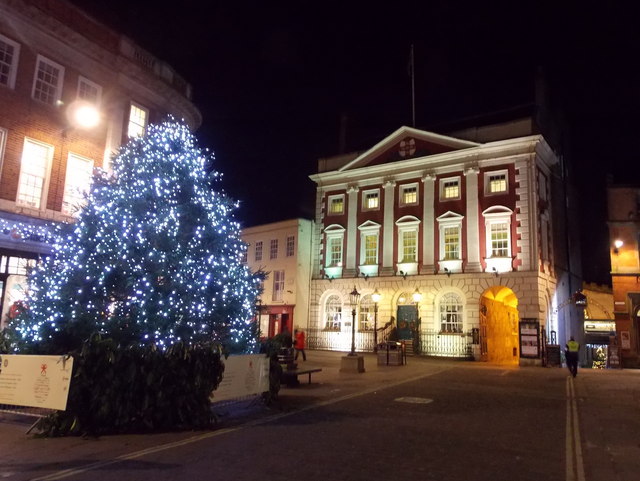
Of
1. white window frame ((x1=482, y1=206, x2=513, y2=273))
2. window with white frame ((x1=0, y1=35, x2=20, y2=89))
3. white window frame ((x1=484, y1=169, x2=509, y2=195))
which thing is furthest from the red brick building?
white window frame ((x1=482, y1=206, x2=513, y2=273))

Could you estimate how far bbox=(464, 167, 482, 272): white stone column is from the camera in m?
31.3

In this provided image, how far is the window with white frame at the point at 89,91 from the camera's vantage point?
18938mm

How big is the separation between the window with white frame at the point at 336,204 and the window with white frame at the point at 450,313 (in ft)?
34.4

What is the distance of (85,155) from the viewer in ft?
62.7

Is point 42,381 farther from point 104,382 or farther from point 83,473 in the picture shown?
point 83,473

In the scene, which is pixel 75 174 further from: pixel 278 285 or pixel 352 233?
pixel 278 285

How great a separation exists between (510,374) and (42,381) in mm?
18598

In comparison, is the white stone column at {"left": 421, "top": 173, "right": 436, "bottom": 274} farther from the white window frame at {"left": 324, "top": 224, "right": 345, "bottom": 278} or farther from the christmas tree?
the christmas tree

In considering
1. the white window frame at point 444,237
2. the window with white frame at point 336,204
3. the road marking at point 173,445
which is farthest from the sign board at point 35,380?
the window with white frame at point 336,204

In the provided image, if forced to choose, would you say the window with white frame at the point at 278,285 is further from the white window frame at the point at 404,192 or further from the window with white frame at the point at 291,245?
the white window frame at the point at 404,192

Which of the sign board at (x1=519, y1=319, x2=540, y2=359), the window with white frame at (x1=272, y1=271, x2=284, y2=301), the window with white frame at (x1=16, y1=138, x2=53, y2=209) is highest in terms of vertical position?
the window with white frame at (x1=16, y1=138, x2=53, y2=209)

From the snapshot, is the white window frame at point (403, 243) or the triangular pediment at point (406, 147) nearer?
the triangular pediment at point (406, 147)

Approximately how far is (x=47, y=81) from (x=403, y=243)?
2349cm

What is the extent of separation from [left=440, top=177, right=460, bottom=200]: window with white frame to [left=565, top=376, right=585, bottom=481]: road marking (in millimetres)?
21140
